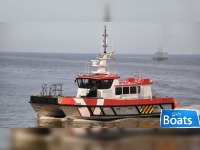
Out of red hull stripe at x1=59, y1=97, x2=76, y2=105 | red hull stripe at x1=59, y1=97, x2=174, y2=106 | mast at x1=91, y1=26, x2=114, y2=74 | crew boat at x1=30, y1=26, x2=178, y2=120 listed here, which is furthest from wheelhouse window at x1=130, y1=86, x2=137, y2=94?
red hull stripe at x1=59, y1=97, x2=76, y2=105

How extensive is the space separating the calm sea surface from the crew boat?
10 centimetres

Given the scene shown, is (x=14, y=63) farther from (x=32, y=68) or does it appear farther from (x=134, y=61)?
(x=134, y=61)

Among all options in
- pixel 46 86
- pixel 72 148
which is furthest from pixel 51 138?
pixel 46 86

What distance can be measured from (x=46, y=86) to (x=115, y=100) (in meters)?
0.93

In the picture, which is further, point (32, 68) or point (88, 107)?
point (88, 107)

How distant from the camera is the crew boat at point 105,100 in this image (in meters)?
4.85

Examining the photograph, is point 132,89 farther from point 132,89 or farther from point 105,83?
point 105,83

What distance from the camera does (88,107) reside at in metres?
4.91

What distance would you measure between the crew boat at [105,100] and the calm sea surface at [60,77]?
10 centimetres

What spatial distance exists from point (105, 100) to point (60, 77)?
84cm

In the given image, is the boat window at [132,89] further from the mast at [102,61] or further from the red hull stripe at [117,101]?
the mast at [102,61]

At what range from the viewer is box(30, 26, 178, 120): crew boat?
4.85 m

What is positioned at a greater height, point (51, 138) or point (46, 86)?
point (46, 86)

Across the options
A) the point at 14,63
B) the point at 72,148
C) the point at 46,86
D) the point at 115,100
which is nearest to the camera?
the point at 72,148
